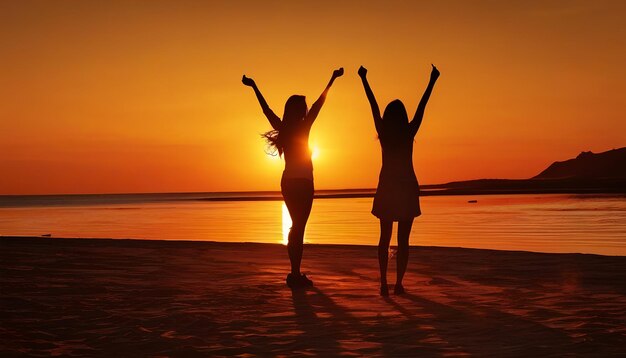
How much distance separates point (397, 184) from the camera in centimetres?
934

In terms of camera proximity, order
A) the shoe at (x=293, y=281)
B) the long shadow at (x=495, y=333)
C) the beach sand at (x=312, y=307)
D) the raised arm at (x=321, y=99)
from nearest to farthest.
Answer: the long shadow at (x=495, y=333) → the beach sand at (x=312, y=307) → the raised arm at (x=321, y=99) → the shoe at (x=293, y=281)

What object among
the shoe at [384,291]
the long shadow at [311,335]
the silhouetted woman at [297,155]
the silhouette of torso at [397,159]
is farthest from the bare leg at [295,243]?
the silhouette of torso at [397,159]

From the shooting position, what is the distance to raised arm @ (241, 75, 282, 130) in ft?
34.3

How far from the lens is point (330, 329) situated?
7.37 meters

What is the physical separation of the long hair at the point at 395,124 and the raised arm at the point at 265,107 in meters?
1.72

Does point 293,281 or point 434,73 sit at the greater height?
point 434,73

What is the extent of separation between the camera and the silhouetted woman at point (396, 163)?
30.4 feet

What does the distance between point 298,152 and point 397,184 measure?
1.56m

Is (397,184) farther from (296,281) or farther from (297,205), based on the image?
(296,281)

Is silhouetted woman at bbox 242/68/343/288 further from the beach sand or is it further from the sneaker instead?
the beach sand

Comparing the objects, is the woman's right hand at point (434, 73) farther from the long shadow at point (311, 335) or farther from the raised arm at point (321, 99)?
the long shadow at point (311, 335)

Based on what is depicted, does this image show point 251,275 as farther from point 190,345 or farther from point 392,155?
point 190,345

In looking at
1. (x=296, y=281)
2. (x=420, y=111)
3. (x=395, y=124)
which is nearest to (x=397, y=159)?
(x=395, y=124)

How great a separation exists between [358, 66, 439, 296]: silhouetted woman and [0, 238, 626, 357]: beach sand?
3.45 feet
